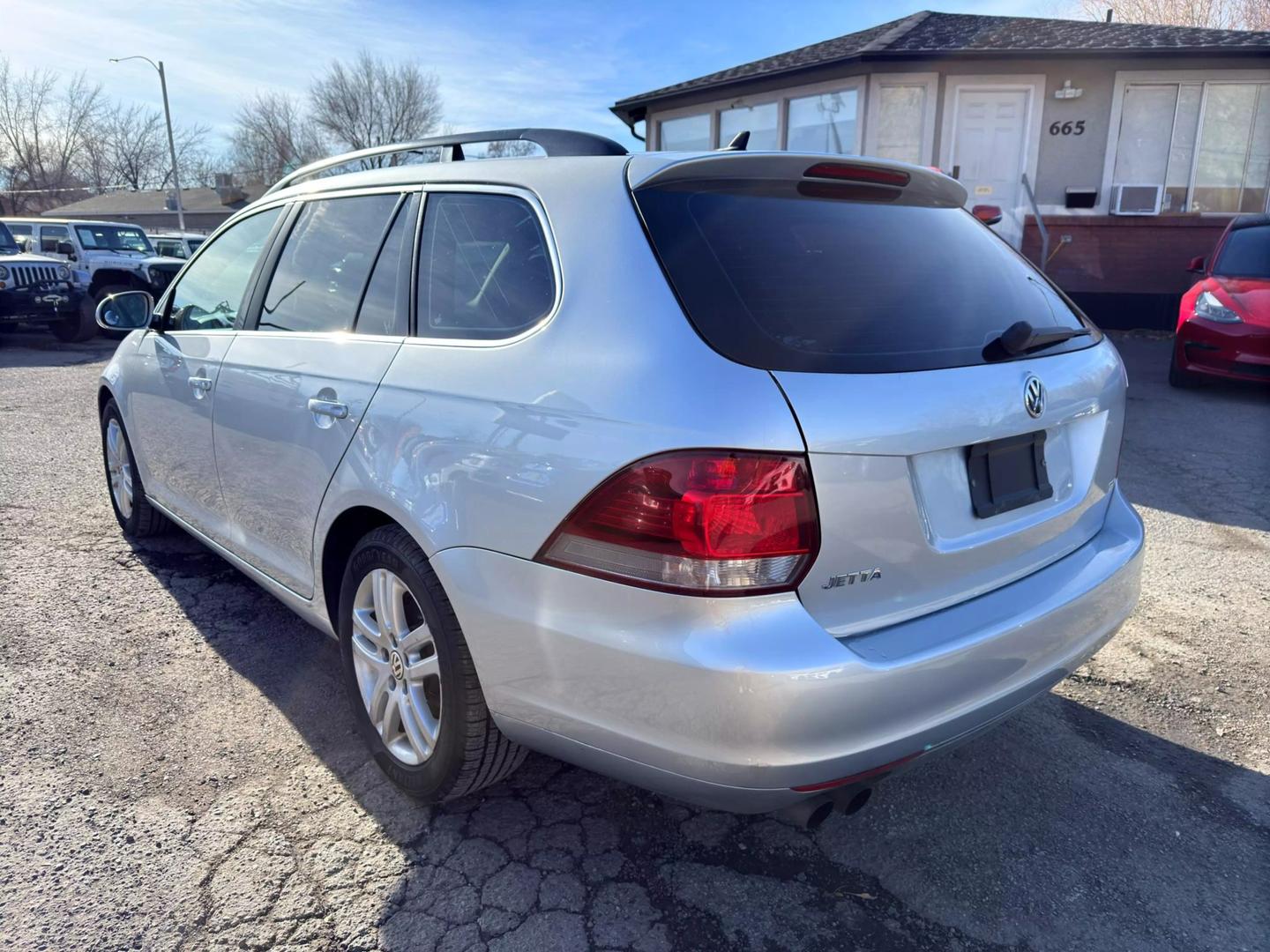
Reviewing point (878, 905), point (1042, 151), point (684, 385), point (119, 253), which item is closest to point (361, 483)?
point (684, 385)

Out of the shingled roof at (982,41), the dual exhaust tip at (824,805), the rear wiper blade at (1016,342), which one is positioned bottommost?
the dual exhaust tip at (824,805)

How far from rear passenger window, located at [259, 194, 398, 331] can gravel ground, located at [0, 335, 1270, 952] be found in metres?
1.30

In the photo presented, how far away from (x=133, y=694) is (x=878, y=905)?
8.26ft

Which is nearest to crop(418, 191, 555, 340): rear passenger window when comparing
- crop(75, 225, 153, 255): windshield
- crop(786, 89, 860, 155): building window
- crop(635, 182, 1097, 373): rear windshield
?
crop(635, 182, 1097, 373): rear windshield

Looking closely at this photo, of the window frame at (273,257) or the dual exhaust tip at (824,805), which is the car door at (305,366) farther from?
the dual exhaust tip at (824,805)

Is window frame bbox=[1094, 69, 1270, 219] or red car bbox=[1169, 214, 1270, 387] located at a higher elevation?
window frame bbox=[1094, 69, 1270, 219]

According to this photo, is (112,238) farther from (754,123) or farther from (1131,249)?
(1131,249)

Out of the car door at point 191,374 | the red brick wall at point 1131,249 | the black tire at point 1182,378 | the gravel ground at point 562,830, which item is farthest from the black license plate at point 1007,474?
the red brick wall at point 1131,249

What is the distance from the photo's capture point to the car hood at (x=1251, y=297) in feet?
25.3

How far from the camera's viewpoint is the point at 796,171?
2242 mm

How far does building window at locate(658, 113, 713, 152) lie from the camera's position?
15.8 m

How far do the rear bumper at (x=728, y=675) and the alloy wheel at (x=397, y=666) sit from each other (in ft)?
1.06

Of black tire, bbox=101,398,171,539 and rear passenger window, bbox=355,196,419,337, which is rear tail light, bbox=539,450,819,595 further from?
black tire, bbox=101,398,171,539

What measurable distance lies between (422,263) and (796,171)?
3.52 ft
